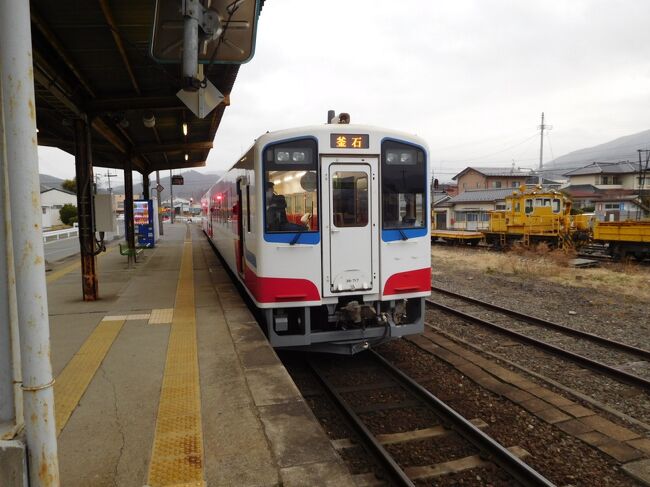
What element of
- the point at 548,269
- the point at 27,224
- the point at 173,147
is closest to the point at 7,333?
the point at 27,224

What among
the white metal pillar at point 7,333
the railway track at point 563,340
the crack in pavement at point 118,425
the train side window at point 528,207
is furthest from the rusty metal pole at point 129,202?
the train side window at point 528,207

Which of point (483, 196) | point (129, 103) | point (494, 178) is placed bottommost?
point (483, 196)

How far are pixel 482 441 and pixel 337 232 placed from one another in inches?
109

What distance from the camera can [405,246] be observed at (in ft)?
20.0

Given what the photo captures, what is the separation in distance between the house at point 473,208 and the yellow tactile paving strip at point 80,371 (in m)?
30.1

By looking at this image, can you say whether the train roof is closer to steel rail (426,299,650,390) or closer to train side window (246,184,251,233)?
train side window (246,184,251,233)

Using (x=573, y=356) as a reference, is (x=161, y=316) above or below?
above

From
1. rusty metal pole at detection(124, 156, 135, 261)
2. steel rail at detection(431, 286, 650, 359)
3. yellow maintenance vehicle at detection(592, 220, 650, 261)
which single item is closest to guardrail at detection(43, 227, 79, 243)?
rusty metal pole at detection(124, 156, 135, 261)

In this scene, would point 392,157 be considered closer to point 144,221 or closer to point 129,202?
point 129,202

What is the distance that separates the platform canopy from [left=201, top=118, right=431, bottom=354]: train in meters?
1.61

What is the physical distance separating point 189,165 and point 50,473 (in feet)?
63.6

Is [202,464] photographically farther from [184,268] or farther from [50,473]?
[184,268]

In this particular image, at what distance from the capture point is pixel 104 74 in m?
7.76

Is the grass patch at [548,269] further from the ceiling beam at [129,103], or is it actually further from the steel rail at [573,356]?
the ceiling beam at [129,103]
